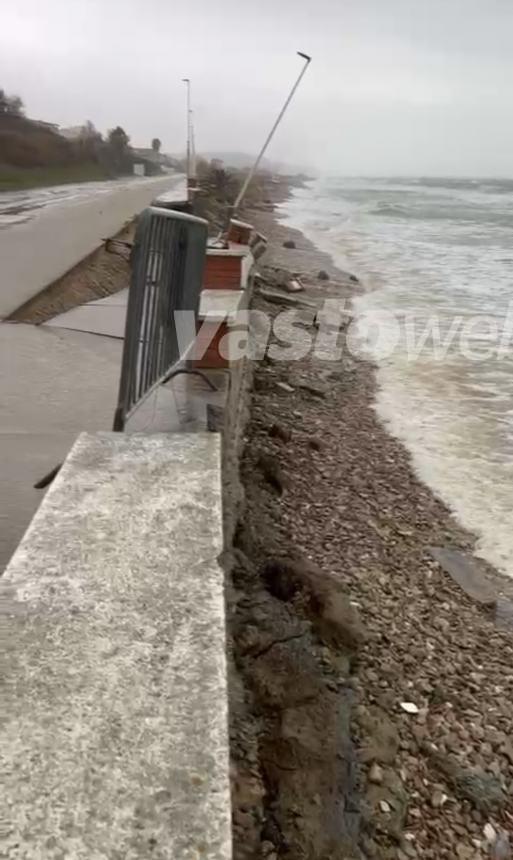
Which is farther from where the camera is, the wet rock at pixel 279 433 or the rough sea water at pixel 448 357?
the wet rock at pixel 279 433

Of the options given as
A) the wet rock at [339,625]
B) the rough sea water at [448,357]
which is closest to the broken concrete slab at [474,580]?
the rough sea water at [448,357]

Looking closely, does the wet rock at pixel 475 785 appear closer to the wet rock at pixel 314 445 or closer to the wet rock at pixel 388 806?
the wet rock at pixel 388 806

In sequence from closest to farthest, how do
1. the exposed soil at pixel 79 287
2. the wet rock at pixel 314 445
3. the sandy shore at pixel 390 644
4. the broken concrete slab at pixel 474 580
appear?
the sandy shore at pixel 390 644 < the broken concrete slab at pixel 474 580 < the exposed soil at pixel 79 287 < the wet rock at pixel 314 445

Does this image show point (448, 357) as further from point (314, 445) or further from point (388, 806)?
point (388, 806)

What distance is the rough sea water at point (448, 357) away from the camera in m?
6.54

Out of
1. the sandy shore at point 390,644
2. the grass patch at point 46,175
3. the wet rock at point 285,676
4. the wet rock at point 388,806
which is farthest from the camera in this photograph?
the grass patch at point 46,175

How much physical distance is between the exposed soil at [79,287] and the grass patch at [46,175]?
19324 millimetres

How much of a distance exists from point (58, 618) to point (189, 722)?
0.42 m

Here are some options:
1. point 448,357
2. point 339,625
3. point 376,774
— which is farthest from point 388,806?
point 448,357

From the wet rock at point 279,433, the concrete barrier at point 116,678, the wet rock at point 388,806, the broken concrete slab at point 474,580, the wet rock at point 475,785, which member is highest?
the concrete barrier at point 116,678

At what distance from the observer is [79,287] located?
26.6 ft

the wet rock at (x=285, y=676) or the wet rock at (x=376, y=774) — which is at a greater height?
the wet rock at (x=285, y=676)

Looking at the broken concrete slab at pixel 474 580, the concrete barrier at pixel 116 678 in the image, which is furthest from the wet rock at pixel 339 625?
the concrete barrier at pixel 116 678

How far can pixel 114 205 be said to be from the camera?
1852 cm
